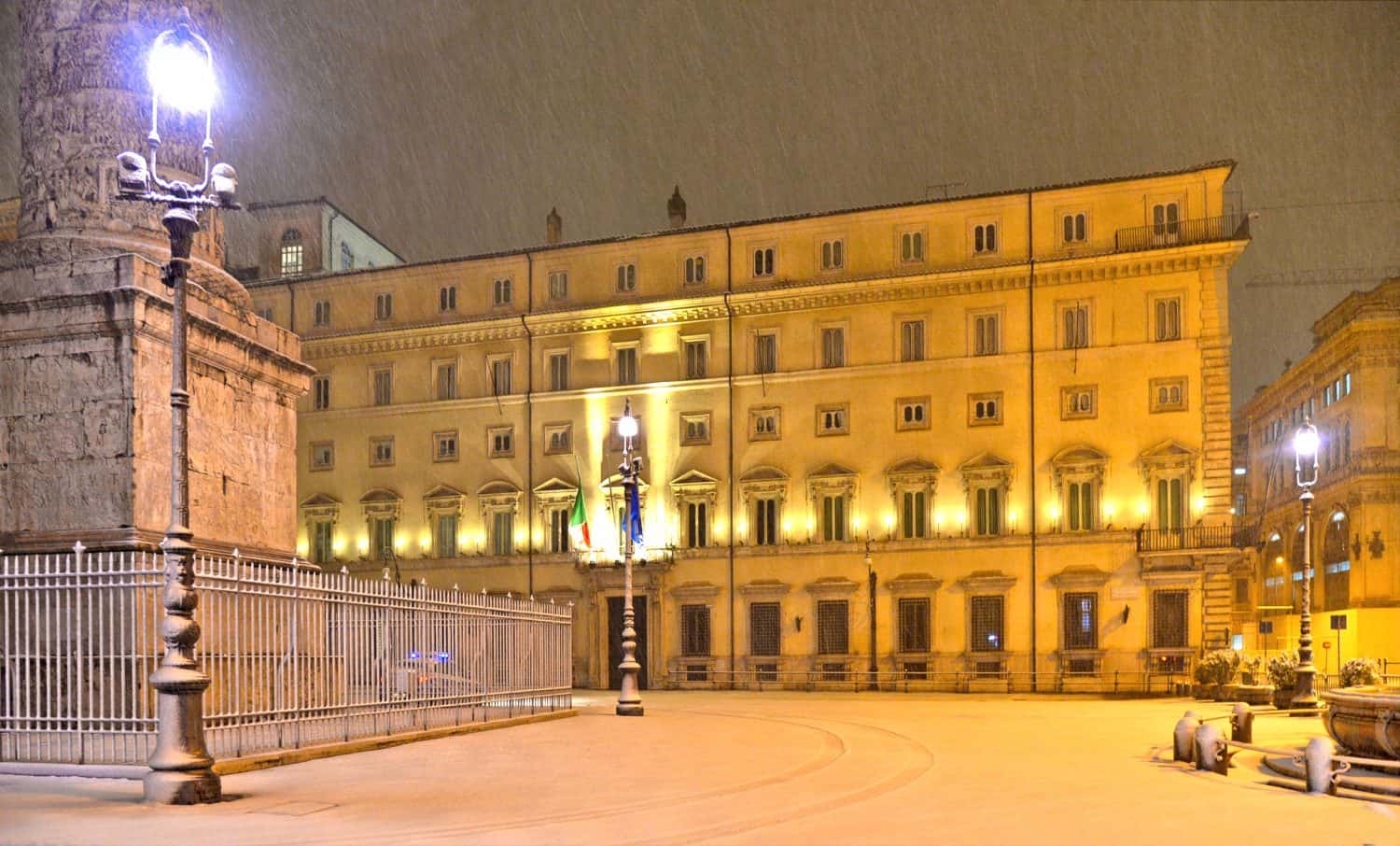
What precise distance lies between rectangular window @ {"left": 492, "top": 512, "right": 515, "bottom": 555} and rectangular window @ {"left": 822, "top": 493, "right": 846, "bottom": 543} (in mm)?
11341

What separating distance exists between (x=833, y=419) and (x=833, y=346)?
2441mm

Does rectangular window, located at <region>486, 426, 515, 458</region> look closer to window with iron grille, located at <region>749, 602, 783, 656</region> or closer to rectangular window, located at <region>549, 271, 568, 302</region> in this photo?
rectangular window, located at <region>549, 271, 568, 302</region>

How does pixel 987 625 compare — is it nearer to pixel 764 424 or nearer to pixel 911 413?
pixel 911 413

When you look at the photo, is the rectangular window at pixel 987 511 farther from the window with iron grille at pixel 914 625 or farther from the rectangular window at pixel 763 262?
the rectangular window at pixel 763 262

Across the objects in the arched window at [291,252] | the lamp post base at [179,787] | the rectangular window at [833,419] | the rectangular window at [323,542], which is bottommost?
the rectangular window at [323,542]

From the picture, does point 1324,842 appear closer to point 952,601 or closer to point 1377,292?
point 952,601

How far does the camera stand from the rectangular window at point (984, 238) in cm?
4581

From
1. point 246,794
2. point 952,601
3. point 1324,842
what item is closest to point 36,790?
point 246,794

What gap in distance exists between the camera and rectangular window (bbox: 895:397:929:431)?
4603 cm

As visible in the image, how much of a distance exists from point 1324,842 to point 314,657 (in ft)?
38.4

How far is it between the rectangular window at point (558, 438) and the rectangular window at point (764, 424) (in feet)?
21.4

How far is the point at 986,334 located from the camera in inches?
1795

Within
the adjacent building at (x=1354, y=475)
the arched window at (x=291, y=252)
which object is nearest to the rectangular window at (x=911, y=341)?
the adjacent building at (x=1354, y=475)

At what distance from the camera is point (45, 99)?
58.1ft
